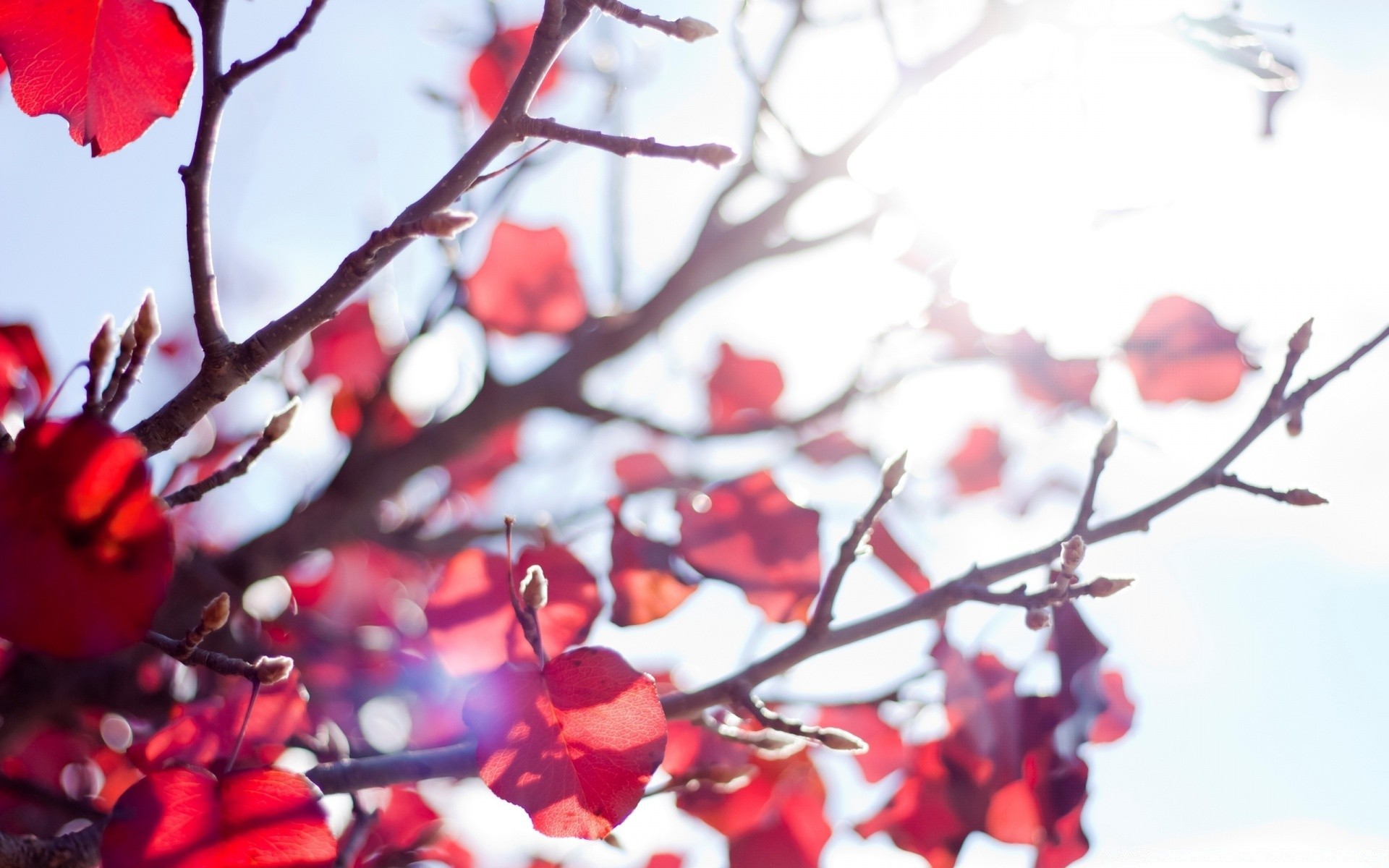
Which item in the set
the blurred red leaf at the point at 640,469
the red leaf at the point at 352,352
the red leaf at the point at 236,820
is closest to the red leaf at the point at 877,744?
the red leaf at the point at 236,820

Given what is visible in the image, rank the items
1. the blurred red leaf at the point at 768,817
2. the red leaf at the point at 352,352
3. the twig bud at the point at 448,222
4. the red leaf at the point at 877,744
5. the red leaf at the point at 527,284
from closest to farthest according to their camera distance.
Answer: the twig bud at the point at 448,222 → the blurred red leaf at the point at 768,817 → the red leaf at the point at 877,744 → the red leaf at the point at 527,284 → the red leaf at the point at 352,352

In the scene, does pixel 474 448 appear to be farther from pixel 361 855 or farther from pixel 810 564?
pixel 810 564

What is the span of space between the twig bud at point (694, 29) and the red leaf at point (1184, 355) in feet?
3.53

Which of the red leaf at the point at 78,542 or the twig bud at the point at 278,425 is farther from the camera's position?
the twig bud at the point at 278,425

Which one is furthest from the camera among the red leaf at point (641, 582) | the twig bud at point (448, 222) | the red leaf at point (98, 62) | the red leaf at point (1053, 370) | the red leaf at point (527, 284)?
the red leaf at point (527, 284)

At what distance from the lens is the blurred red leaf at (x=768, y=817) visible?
3.32ft

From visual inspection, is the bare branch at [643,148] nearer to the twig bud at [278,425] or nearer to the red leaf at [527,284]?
the twig bud at [278,425]

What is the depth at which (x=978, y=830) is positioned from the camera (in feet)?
2.84

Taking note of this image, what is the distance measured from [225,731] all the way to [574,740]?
37cm

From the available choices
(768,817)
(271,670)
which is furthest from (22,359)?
(768,817)

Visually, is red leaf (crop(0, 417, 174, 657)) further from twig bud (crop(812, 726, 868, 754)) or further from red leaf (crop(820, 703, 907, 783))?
red leaf (crop(820, 703, 907, 783))

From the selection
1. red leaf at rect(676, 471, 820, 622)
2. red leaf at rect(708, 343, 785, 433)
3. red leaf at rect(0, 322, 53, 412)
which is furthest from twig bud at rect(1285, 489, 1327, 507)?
red leaf at rect(708, 343, 785, 433)

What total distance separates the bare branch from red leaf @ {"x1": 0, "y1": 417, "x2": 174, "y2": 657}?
0.27 metres

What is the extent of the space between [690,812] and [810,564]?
1.33 ft
